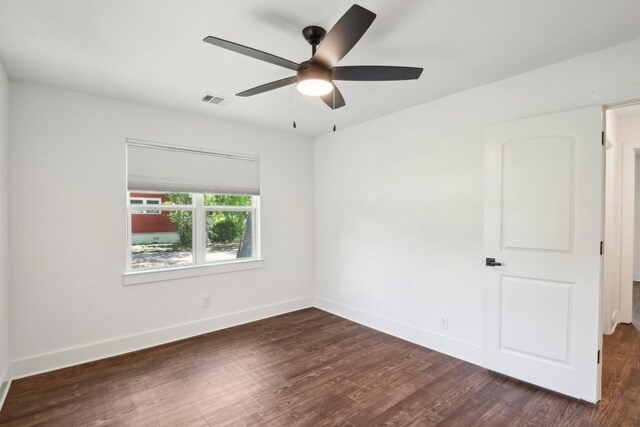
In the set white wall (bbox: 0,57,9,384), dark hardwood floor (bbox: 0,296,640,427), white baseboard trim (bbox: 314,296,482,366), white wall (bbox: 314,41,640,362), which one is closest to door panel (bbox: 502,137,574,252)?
white wall (bbox: 314,41,640,362)

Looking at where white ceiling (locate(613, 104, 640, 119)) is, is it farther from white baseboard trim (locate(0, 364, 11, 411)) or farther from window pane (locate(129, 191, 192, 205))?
white baseboard trim (locate(0, 364, 11, 411))

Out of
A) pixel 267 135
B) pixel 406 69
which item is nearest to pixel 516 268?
pixel 406 69

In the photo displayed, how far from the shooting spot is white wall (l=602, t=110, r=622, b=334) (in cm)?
A: 362

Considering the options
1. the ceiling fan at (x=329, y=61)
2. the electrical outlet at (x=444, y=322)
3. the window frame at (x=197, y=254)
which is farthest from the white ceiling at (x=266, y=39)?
the electrical outlet at (x=444, y=322)

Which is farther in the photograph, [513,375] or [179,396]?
[513,375]

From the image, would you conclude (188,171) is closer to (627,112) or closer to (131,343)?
(131,343)

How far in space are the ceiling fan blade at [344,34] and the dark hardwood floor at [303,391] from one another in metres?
2.32

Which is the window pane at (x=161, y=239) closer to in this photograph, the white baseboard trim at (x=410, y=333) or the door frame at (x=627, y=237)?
the white baseboard trim at (x=410, y=333)

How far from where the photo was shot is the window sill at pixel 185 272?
3.36 metres

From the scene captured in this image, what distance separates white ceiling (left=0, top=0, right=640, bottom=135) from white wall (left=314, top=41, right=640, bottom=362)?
0.21 metres

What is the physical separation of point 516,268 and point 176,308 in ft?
11.3

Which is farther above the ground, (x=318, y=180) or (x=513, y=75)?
(x=513, y=75)

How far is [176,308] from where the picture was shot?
364 centimetres

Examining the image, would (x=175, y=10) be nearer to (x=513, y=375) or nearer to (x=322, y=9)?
(x=322, y=9)
